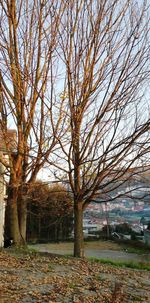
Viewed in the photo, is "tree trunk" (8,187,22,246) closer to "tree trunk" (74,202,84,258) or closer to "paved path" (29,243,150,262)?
"tree trunk" (74,202,84,258)

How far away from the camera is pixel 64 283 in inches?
239

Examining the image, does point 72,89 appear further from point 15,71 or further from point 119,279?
point 119,279

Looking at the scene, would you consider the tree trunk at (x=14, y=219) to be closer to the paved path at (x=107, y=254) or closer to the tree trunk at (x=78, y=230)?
the tree trunk at (x=78, y=230)

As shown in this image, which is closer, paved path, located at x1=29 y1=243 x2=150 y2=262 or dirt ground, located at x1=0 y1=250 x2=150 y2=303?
dirt ground, located at x1=0 y1=250 x2=150 y2=303

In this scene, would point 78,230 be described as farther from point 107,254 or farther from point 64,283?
point 107,254

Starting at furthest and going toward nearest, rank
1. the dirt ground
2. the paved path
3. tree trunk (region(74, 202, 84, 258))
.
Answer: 1. the paved path
2. tree trunk (region(74, 202, 84, 258))
3. the dirt ground

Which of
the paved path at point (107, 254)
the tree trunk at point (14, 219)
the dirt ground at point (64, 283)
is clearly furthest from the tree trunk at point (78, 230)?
the paved path at point (107, 254)

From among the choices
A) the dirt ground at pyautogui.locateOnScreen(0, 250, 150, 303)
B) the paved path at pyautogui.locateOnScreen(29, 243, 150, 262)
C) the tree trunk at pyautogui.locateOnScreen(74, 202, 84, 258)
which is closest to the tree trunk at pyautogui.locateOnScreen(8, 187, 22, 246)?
the tree trunk at pyautogui.locateOnScreen(74, 202, 84, 258)

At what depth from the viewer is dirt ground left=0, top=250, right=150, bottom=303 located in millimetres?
5250

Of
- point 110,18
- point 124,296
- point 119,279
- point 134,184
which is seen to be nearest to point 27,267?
point 119,279

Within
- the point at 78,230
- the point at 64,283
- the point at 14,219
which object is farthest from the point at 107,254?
the point at 64,283

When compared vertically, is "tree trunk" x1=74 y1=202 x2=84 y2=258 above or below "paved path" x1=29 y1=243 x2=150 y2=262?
above

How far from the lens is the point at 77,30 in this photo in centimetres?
900

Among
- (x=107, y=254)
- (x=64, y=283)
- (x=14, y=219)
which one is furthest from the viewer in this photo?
(x=107, y=254)
